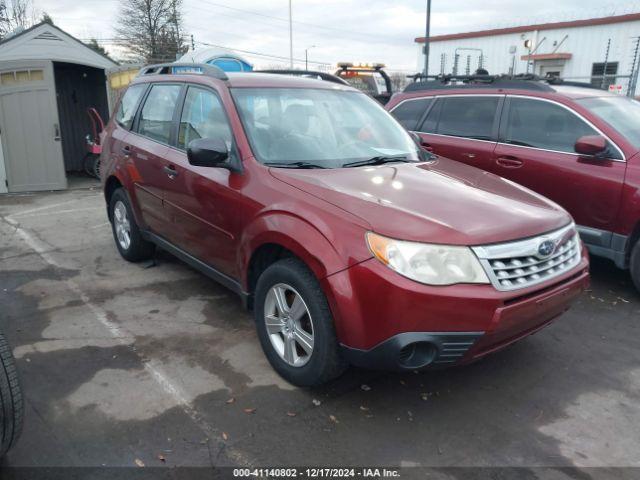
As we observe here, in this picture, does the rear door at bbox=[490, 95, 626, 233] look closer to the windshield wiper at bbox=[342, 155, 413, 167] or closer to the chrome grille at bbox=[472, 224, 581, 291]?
the chrome grille at bbox=[472, 224, 581, 291]

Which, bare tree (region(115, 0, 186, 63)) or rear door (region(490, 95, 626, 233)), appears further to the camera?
bare tree (region(115, 0, 186, 63))

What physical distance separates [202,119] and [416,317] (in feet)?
7.90

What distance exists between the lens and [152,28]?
3778 centimetres

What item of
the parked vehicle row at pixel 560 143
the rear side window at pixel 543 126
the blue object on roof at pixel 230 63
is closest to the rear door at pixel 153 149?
the parked vehicle row at pixel 560 143

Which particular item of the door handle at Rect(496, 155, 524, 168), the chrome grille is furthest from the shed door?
the chrome grille

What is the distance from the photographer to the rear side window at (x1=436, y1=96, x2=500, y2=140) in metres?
5.69

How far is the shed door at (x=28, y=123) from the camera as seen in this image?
9.49 m

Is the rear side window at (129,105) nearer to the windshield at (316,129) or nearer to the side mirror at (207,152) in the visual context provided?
the windshield at (316,129)

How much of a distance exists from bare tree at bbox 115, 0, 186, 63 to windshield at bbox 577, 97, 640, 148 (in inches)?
1437

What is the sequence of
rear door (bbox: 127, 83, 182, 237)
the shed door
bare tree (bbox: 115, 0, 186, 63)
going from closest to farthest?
rear door (bbox: 127, 83, 182, 237) → the shed door → bare tree (bbox: 115, 0, 186, 63)

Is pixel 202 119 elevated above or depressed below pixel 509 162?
above

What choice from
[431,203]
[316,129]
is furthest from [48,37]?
[431,203]

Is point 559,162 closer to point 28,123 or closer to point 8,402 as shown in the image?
point 8,402

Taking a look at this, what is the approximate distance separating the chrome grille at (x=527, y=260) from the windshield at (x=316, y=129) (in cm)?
123
